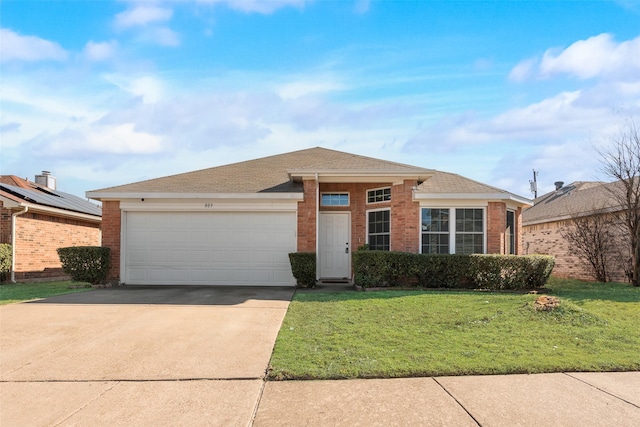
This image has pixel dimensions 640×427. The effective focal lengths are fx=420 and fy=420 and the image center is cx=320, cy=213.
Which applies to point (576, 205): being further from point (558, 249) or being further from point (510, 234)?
point (510, 234)

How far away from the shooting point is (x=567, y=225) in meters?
17.0

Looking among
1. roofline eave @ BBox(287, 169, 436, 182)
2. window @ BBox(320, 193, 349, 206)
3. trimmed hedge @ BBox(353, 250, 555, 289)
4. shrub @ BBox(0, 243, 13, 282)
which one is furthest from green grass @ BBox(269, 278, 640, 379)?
shrub @ BBox(0, 243, 13, 282)

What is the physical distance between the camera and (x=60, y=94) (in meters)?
11.4

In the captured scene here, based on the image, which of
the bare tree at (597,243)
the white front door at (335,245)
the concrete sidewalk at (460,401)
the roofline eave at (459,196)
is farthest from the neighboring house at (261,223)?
the concrete sidewalk at (460,401)

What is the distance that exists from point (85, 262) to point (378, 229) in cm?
831

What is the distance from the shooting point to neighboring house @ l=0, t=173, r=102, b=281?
45.0 feet

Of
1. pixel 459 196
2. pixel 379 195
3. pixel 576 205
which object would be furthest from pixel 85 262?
pixel 576 205

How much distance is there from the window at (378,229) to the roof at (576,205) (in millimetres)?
8303

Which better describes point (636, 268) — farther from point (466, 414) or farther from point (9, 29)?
point (9, 29)

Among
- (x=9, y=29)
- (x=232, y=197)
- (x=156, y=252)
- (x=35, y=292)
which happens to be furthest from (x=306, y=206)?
(x=9, y=29)

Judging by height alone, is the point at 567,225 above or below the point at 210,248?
above

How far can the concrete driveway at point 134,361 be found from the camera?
3.65 metres

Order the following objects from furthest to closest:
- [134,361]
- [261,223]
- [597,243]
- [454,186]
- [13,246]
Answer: [597,243], [13,246], [454,186], [261,223], [134,361]

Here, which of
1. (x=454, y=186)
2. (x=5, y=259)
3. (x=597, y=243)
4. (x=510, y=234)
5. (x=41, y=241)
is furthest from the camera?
(x=597, y=243)
